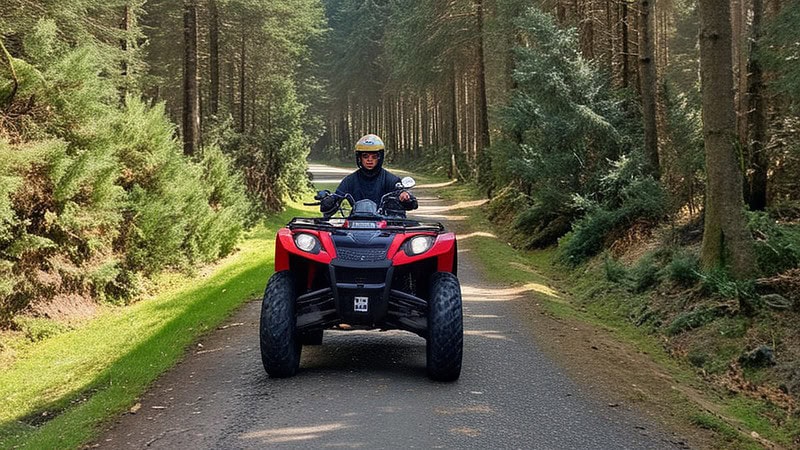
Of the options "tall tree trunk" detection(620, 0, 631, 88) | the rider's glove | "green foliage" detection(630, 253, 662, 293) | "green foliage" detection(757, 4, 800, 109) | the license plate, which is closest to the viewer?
the license plate

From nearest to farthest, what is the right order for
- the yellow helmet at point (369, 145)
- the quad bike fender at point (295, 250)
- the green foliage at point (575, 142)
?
the quad bike fender at point (295, 250) → the yellow helmet at point (369, 145) → the green foliage at point (575, 142)

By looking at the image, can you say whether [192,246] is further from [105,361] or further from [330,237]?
[330,237]

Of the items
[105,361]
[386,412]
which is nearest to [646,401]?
[386,412]

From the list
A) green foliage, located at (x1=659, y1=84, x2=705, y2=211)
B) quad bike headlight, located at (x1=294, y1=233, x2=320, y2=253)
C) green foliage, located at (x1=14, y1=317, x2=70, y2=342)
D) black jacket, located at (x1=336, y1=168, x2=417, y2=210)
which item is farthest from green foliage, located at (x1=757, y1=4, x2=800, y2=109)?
green foliage, located at (x1=14, y1=317, x2=70, y2=342)

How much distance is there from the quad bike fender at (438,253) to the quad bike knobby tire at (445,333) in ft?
1.07

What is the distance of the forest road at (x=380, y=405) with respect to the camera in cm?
536

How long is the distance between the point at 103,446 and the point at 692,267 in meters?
8.05

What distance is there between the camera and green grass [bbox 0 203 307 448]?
704 cm

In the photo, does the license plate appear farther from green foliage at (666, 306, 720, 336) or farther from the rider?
green foliage at (666, 306, 720, 336)

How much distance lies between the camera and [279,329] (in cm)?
663

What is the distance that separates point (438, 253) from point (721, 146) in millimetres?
5106

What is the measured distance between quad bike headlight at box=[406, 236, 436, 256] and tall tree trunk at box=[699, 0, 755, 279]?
4.95 m

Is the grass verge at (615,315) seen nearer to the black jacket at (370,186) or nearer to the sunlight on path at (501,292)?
the sunlight on path at (501,292)

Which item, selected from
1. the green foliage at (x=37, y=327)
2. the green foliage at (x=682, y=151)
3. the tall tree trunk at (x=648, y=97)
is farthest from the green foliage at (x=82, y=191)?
the green foliage at (x=682, y=151)
